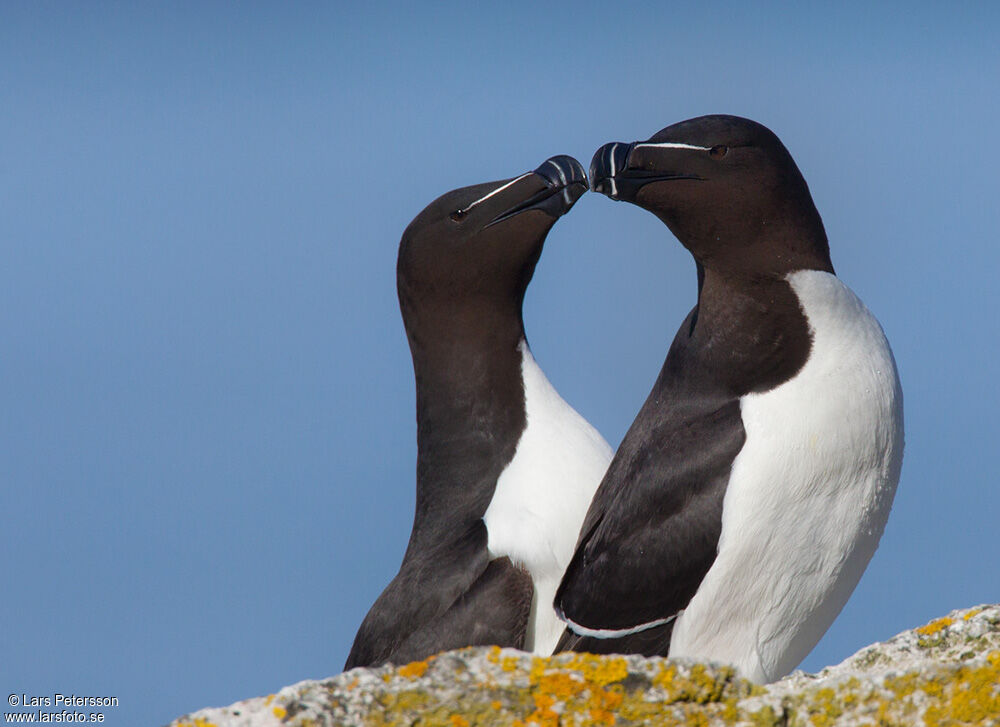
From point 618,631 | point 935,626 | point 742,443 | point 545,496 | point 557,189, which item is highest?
point 557,189

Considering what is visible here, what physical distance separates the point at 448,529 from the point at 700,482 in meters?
1.71

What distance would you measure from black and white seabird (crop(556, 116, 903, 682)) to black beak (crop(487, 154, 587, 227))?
0.90m

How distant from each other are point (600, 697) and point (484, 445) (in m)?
4.27

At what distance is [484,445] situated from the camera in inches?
289

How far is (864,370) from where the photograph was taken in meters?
5.98

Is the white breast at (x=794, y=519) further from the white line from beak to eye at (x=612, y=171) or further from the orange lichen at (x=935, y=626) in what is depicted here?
the orange lichen at (x=935, y=626)

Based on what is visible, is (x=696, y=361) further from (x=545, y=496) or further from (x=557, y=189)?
(x=557, y=189)

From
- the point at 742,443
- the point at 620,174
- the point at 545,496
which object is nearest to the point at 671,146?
the point at 620,174

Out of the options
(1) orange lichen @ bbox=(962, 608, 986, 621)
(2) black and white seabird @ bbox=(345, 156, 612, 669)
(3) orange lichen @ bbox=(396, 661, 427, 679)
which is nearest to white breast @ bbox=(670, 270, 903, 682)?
(2) black and white seabird @ bbox=(345, 156, 612, 669)

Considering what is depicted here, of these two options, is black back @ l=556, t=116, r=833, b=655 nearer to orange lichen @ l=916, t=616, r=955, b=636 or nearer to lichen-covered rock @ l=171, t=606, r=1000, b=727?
orange lichen @ l=916, t=616, r=955, b=636

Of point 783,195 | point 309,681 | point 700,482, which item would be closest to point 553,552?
point 700,482

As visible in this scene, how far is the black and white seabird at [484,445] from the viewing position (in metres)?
6.61

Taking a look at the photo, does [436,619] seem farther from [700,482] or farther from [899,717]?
[899,717]

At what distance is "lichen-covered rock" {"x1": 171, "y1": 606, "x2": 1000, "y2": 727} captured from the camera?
9.76ft
